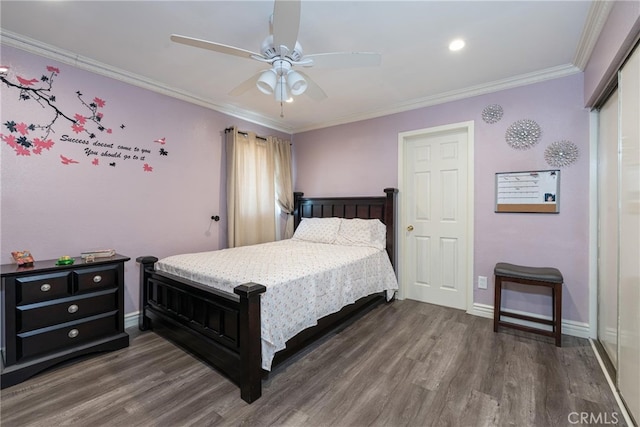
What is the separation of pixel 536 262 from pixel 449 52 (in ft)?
7.08

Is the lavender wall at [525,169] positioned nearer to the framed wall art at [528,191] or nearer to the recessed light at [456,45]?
the framed wall art at [528,191]

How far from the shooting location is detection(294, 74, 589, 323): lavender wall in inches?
104

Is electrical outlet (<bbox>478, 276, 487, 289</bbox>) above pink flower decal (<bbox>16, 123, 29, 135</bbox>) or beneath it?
beneath

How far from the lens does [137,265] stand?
9.63 feet

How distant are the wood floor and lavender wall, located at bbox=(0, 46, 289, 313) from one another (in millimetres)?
1023

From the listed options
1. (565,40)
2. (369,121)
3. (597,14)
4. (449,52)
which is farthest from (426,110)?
(597,14)

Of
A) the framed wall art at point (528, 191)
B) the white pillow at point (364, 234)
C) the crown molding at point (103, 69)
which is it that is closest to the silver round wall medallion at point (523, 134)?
the framed wall art at point (528, 191)

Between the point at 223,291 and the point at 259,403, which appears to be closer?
the point at 259,403

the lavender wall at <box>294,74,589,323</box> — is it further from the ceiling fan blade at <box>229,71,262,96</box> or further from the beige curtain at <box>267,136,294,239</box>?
the ceiling fan blade at <box>229,71,262,96</box>

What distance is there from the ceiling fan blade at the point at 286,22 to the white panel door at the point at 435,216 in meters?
2.29

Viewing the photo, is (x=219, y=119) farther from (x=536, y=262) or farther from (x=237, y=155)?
(x=536, y=262)

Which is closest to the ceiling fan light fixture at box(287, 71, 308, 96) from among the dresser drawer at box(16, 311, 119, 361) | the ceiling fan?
the ceiling fan

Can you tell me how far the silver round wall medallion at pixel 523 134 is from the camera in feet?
9.28

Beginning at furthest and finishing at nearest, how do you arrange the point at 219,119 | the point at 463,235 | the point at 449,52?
the point at 219,119 < the point at 463,235 < the point at 449,52
